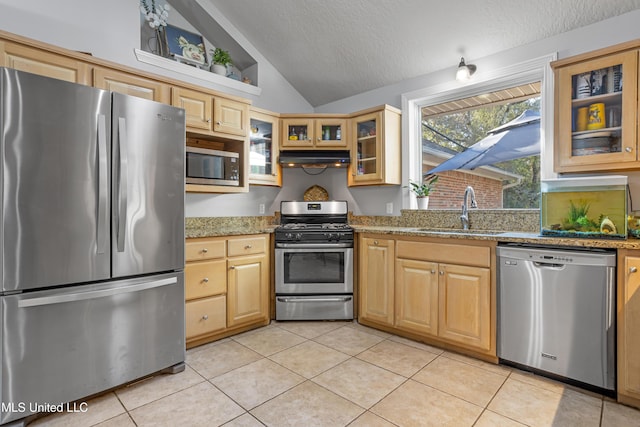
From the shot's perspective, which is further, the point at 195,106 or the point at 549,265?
the point at 195,106

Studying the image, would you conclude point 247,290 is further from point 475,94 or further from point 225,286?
point 475,94

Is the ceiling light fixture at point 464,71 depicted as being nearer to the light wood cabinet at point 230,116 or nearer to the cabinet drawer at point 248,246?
the light wood cabinet at point 230,116

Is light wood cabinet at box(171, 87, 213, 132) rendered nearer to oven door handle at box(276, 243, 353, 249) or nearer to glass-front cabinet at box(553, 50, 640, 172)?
oven door handle at box(276, 243, 353, 249)

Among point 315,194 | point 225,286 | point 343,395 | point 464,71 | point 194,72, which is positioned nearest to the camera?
point 343,395

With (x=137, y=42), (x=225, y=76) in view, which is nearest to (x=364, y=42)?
(x=225, y=76)

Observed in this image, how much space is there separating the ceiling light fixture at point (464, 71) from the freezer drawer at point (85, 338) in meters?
2.90

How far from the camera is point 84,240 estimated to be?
73.9 inches

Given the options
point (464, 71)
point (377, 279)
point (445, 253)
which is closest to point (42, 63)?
point (377, 279)

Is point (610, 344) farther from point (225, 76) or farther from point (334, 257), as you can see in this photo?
point (225, 76)

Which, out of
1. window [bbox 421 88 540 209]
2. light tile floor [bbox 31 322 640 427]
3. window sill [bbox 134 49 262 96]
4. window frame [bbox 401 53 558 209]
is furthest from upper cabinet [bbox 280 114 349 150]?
light tile floor [bbox 31 322 640 427]

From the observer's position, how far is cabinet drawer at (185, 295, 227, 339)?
2639mm

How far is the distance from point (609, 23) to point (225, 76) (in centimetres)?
335

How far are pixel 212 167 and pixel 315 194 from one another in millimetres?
1390

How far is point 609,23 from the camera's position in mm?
2404
